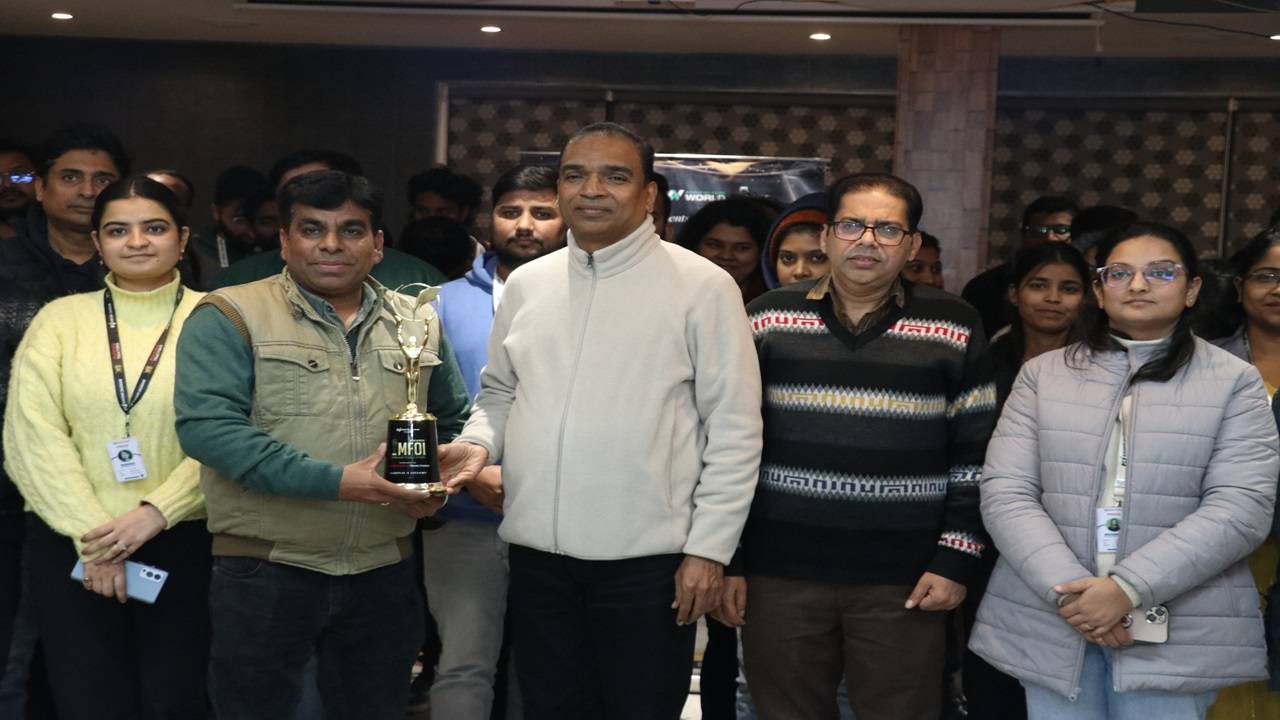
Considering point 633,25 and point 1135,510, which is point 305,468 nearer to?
point 1135,510

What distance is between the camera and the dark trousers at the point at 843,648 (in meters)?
3.18

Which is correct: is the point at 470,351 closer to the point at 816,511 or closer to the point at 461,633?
the point at 461,633

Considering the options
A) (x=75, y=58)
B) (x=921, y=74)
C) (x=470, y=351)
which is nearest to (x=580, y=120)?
(x=921, y=74)

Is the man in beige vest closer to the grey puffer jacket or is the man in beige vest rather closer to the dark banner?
the grey puffer jacket

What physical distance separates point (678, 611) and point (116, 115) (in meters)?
6.55

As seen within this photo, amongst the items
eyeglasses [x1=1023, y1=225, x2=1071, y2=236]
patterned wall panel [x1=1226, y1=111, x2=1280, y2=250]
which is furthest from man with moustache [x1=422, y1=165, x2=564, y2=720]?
patterned wall panel [x1=1226, y1=111, x2=1280, y2=250]

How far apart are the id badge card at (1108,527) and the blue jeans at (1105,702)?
24 cm

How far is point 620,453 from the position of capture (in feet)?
9.91

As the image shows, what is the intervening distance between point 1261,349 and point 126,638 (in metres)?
3.05

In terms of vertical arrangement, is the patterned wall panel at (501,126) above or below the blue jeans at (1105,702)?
above

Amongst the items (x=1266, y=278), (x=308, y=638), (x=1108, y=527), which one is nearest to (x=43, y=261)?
(x=308, y=638)

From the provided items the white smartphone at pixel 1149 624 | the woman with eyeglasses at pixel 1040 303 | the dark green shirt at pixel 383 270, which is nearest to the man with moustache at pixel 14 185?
the dark green shirt at pixel 383 270

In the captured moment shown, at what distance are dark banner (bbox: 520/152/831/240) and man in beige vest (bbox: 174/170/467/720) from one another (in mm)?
4536

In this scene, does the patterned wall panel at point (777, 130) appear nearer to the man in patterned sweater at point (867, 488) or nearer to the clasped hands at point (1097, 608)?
the man in patterned sweater at point (867, 488)
